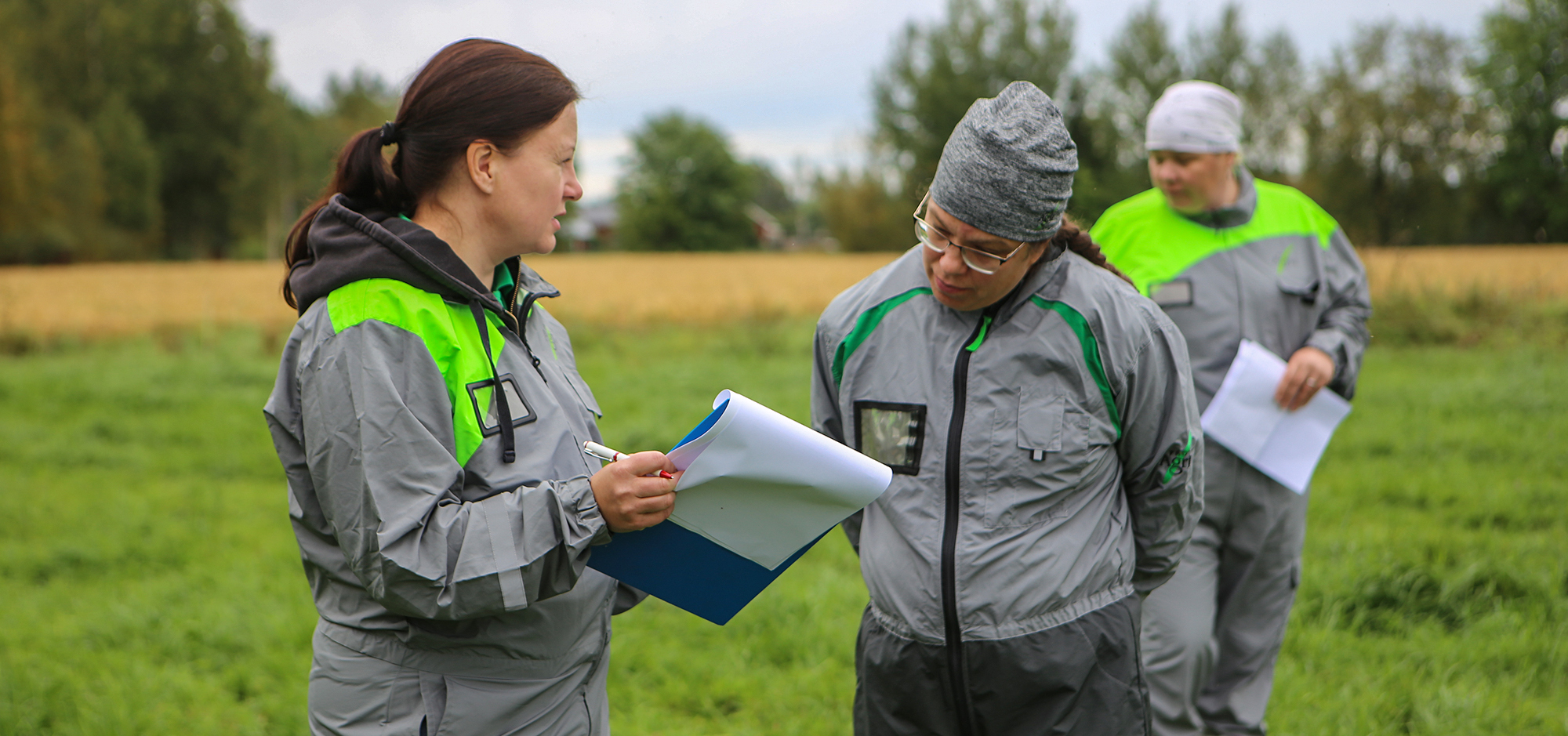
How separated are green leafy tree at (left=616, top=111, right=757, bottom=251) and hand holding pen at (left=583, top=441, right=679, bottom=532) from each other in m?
53.1

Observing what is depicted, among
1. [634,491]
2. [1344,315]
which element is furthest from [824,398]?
[1344,315]

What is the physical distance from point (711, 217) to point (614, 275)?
3172cm

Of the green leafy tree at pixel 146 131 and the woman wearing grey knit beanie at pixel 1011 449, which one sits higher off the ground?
the woman wearing grey knit beanie at pixel 1011 449

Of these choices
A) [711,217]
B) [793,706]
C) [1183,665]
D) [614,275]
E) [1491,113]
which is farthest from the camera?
[711,217]

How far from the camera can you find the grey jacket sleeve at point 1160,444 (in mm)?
2086

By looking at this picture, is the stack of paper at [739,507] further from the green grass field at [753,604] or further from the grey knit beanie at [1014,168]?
the green grass field at [753,604]

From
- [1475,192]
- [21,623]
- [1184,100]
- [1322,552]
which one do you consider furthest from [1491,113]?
[21,623]

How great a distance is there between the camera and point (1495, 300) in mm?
11305

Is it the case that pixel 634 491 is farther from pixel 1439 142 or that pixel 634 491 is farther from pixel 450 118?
pixel 1439 142

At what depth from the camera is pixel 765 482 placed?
5.40 feet

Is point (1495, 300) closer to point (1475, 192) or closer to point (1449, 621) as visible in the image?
point (1475, 192)

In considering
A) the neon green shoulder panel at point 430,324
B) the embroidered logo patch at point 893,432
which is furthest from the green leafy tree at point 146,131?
the embroidered logo patch at point 893,432

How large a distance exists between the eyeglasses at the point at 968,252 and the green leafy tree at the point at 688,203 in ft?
172

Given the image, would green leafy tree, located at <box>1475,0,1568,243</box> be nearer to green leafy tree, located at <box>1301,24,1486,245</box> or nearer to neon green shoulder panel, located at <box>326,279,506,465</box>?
green leafy tree, located at <box>1301,24,1486,245</box>
